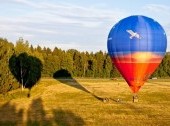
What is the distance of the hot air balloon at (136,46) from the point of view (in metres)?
45.0

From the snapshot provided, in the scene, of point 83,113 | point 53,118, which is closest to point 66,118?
point 53,118

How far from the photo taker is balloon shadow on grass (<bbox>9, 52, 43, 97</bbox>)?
7443 cm

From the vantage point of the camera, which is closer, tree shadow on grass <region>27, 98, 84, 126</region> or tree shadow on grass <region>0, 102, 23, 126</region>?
tree shadow on grass <region>27, 98, 84, 126</region>

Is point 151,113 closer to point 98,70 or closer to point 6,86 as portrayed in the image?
point 6,86

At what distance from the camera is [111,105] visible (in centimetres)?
5159

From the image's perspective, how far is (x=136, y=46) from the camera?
44.9 m

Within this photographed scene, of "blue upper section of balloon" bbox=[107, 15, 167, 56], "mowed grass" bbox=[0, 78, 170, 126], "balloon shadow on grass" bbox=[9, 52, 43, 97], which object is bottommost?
"mowed grass" bbox=[0, 78, 170, 126]

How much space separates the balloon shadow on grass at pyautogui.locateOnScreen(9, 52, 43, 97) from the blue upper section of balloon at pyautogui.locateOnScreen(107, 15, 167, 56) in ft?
100

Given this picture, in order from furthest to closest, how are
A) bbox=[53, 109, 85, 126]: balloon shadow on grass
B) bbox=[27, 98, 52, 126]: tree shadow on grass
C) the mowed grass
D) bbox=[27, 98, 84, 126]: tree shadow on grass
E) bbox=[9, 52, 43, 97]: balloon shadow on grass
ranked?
1. bbox=[9, 52, 43, 97]: balloon shadow on grass
2. the mowed grass
3. bbox=[53, 109, 85, 126]: balloon shadow on grass
4. bbox=[27, 98, 84, 126]: tree shadow on grass
5. bbox=[27, 98, 52, 126]: tree shadow on grass

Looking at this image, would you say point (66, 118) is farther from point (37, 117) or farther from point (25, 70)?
point (25, 70)

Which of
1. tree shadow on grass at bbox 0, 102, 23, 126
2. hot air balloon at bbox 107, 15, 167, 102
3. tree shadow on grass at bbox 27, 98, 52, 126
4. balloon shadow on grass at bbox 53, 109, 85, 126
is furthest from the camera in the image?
hot air balloon at bbox 107, 15, 167, 102

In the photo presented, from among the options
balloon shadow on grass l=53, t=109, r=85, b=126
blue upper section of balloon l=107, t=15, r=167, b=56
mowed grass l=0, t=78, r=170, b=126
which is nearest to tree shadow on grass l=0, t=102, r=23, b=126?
mowed grass l=0, t=78, r=170, b=126

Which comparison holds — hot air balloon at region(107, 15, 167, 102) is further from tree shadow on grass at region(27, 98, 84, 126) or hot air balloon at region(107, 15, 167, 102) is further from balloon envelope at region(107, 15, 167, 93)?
tree shadow on grass at region(27, 98, 84, 126)

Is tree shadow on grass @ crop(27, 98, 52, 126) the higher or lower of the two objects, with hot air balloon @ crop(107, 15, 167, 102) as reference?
lower
